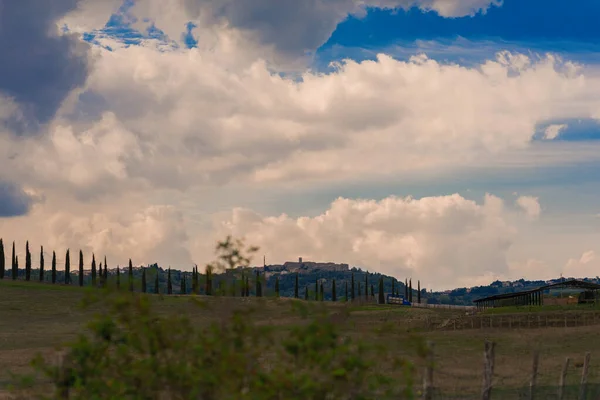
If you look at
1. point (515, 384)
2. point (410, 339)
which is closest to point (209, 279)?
point (410, 339)

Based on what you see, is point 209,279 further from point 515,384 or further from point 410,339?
point 515,384

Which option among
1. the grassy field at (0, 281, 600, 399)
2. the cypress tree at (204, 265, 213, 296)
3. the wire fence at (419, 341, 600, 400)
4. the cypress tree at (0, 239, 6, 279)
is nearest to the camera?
the cypress tree at (204, 265, 213, 296)

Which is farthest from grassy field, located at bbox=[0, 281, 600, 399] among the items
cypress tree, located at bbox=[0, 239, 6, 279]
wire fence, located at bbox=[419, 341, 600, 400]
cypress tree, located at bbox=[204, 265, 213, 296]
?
cypress tree, located at bbox=[0, 239, 6, 279]

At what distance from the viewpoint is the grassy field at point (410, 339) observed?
10625mm

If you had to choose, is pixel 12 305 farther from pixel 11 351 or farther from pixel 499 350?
pixel 499 350

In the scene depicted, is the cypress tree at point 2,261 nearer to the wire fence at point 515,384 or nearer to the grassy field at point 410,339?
the grassy field at point 410,339

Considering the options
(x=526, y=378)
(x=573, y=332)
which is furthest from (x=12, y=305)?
(x=526, y=378)

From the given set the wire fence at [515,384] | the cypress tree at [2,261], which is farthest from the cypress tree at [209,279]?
the cypress tree at [2,261]

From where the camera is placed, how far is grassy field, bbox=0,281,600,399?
34.9 feet

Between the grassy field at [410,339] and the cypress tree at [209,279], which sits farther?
the grassy field at [410,339]

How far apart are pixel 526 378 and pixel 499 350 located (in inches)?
544

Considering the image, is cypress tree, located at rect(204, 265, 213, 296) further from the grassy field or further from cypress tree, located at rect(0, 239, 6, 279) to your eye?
cypress tree, located at rect(0, 239, 6, 279)

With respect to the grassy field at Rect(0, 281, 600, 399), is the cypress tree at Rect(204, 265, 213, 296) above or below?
above

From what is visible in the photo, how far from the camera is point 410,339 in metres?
10.0
